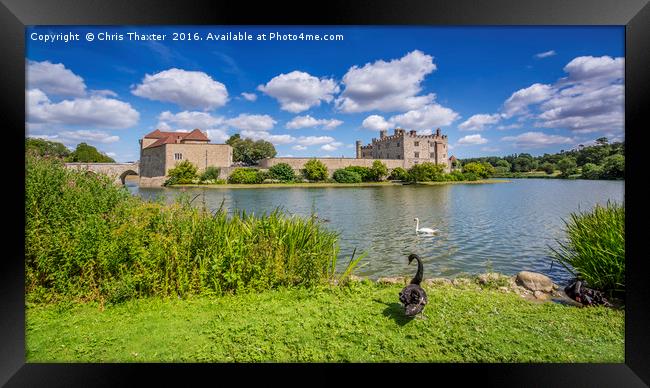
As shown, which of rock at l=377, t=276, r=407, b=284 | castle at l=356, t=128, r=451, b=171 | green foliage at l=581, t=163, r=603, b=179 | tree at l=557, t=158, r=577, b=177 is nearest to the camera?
rock at l=377, t=276, r=407, b=284

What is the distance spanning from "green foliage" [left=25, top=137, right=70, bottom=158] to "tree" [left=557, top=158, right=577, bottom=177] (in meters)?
7.51

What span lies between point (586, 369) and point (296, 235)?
250cm

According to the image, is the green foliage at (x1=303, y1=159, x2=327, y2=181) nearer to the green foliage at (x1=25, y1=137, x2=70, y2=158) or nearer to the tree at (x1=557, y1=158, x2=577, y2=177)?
the tree at (x1=557, y1=158, x2=577, y2=177)

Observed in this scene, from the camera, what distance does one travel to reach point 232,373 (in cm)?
193

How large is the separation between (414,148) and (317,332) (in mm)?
10295

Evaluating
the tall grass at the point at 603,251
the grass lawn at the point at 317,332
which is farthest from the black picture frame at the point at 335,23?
the tall grass at the point at 603,251

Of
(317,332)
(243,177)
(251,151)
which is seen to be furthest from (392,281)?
(251,151)

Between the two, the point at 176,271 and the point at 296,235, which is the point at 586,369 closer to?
the point at 296,235

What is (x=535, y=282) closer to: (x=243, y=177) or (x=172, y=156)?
(x=243, y=177)

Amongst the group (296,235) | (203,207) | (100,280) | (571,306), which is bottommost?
(571,306)

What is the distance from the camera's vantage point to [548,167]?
18.9 ft

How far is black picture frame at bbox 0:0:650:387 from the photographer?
1.93 m

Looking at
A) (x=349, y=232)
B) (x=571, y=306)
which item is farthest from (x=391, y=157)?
(x=571, y=306)

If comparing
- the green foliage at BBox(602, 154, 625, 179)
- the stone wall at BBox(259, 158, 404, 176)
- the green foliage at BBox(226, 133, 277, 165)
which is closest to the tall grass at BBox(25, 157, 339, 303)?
the green foliage at BBox(602, 154, 625, 179)
